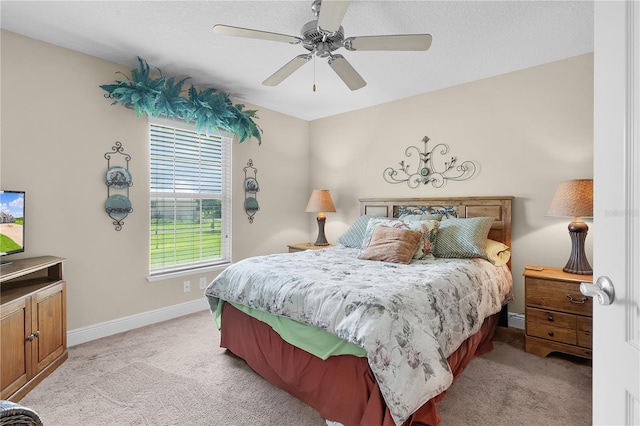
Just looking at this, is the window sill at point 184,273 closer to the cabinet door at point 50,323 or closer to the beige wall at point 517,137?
the cabinet door at point 50,323

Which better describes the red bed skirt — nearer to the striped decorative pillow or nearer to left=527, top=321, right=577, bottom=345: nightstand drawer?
left=527, top=321, right=577, bottom=345: nightstand drawer

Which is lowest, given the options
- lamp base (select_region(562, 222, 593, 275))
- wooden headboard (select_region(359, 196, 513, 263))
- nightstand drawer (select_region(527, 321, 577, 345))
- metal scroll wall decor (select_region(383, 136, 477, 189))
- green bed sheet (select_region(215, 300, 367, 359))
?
nightstand drawer (select_region(527, 321, 577, 345))

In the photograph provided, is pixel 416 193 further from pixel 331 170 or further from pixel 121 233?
pixel 121 233

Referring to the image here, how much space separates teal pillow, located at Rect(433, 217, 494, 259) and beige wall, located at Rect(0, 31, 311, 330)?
266 centimetres

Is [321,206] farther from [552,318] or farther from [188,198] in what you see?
[552,318]

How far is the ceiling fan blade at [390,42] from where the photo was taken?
185cm

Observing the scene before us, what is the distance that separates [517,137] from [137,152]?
146 inches

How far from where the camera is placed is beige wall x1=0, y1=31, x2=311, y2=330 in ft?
8.02

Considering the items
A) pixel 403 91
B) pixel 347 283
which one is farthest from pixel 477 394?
pixel 403 91

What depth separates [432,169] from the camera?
145 inches

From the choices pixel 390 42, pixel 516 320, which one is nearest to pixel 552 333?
pixel 516 320

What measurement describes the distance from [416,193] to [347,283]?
7.28 ft

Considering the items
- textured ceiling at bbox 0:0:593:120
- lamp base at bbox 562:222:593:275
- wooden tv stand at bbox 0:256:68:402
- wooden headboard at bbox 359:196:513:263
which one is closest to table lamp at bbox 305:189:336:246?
wooden headboard at bbox 359:196:513:263
